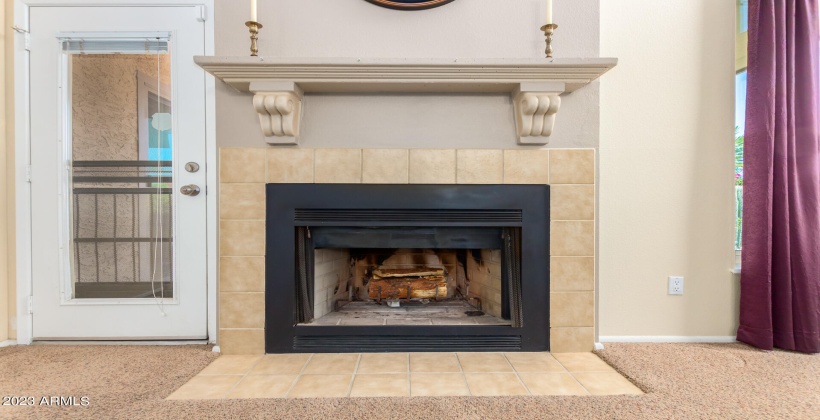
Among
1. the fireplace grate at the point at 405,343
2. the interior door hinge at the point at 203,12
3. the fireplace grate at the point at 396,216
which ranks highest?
the interior door hinge at the point at 203,12

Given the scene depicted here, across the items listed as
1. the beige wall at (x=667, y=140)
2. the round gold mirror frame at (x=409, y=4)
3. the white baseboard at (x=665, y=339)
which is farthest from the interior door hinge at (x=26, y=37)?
the white baseboard at (x=665, y=339)

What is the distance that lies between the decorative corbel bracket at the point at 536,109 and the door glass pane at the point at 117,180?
61.1 inches

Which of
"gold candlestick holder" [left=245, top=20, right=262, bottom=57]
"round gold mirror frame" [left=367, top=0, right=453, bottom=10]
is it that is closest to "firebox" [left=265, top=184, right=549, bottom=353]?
"gold candlestick holder" [left=245, top=20, right=262, bottom=57]

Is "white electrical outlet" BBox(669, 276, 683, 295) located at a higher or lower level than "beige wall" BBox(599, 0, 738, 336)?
lower

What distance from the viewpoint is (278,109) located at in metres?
1.55

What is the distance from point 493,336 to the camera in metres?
1.67

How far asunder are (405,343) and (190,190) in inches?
45.4

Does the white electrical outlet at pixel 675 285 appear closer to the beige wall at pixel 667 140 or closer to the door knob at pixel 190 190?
the beige wall at pixel 667 140

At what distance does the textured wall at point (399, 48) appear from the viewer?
5.47ft

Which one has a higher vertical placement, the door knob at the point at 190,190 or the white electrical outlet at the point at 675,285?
the door knob at the point at 190,190

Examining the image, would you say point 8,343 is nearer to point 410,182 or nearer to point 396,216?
point 396,216

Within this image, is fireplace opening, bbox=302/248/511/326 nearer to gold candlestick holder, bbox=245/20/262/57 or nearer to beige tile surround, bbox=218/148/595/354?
beige tile surround, bbox=218/148/595/354

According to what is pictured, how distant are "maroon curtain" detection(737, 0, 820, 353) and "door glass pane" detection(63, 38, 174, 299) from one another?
259 cm

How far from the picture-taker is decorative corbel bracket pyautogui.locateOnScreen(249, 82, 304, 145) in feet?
5.05
